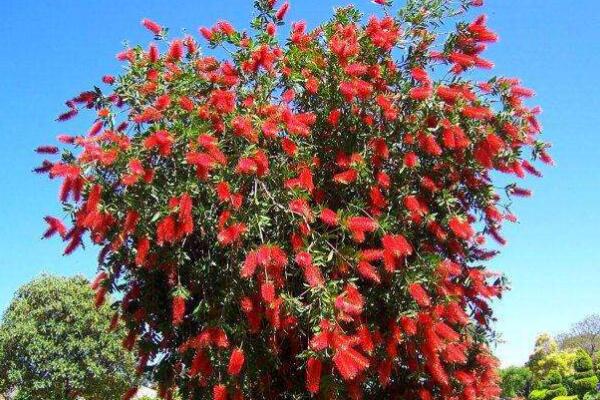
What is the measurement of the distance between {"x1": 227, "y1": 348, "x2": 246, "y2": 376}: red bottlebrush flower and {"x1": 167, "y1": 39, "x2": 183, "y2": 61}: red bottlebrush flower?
2505mm

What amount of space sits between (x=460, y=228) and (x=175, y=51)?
2777mm

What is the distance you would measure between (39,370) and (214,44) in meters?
18.5

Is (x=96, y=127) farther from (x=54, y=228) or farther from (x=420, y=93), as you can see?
(x=420, y=93)

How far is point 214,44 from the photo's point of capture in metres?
6.47

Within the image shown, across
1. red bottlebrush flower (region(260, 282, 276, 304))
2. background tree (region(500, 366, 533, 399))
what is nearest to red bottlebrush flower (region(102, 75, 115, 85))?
red bottlebrush flower (region(260, 282, 276, 304))

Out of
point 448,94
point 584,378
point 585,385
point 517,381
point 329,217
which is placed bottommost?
point 329,217

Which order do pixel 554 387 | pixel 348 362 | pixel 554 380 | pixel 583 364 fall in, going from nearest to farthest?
1. pixel 348 362
2. pixel 583 364
3. pixel 554 387
4. pixel 554 380

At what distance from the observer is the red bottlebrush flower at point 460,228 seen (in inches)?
214

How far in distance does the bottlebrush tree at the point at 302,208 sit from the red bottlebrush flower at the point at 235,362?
0.03 ft

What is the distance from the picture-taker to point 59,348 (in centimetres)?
2189

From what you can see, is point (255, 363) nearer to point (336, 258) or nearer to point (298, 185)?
point (336, 258)

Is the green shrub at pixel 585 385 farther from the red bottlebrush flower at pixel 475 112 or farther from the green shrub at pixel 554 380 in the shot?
the red bottlebrush flower at pixel 475 112

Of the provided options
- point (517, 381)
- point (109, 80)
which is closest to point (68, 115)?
point (109, 80)

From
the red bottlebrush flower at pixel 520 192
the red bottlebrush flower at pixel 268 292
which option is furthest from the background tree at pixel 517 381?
the red bottlebrush flower at pixel 268 292
